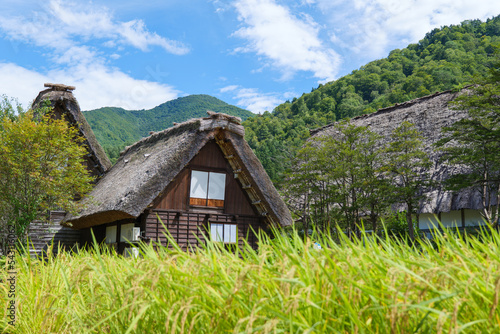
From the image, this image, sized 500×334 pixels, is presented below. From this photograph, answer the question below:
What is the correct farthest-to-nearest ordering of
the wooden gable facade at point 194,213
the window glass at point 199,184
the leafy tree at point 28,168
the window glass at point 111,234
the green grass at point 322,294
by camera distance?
1. the window glass at point 111,234
2. the window glass at point 199,184
3. the wooden gable facade at point 194,213
4. the leafy tree at point 28,168
5. the green grass at point 322,294

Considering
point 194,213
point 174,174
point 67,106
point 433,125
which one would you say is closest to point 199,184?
point 194,213

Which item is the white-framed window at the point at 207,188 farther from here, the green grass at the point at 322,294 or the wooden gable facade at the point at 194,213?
the green grass at the point at 322,294

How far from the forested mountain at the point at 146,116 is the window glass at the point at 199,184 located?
175ft

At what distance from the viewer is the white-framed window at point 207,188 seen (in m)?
14.7

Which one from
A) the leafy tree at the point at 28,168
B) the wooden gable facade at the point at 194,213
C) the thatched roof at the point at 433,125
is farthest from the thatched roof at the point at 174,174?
the thatched roof at the point at 433,125

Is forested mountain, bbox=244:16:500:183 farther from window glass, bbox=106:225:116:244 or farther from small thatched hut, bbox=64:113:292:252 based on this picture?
window glass, bbox=106:225:116:244

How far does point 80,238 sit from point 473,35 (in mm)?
56912

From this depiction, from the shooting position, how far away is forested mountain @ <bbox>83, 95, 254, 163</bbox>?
70.6 meters

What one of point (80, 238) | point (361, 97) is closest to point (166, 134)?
point (80, 238)

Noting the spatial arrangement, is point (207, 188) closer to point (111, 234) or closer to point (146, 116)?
point (111, 234)

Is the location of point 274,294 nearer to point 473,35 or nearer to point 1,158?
point 1,158

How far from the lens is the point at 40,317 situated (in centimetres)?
377

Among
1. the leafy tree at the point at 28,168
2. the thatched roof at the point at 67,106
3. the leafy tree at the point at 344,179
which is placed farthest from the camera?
the leafy tree at the point at 344,179

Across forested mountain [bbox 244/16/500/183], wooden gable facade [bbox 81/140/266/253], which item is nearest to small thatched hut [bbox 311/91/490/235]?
wooden gable facade [bbox 81/140/266/253]
